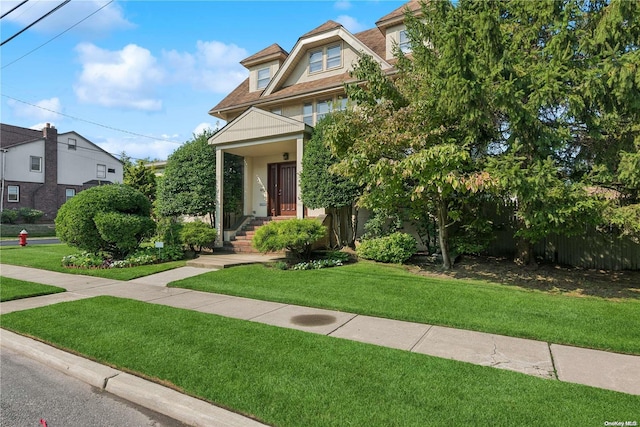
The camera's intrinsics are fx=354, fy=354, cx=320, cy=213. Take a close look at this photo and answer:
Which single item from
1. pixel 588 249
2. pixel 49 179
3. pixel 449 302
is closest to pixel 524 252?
pixel 588 249

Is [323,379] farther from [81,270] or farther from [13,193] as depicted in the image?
[13,193]

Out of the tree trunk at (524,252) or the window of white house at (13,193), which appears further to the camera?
the window of white house at (13,193)

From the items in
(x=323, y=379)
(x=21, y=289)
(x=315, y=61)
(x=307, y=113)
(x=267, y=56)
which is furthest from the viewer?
(x=267, y=56)

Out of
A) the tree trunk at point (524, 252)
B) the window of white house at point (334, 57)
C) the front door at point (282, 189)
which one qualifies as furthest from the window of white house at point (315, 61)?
the tree trunk at point (524, 252)

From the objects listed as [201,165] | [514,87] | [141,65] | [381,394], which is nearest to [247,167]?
[201,165]

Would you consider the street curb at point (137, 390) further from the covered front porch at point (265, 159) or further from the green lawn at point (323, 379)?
the covered front porch at point (265, 159)

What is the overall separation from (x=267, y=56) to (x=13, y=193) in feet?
86.4

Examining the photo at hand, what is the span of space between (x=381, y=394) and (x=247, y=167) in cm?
1306

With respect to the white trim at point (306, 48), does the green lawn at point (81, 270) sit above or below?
below

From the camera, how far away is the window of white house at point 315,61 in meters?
15.3

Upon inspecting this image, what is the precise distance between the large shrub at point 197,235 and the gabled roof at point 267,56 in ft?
29.9

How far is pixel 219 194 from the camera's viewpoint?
13.1 m

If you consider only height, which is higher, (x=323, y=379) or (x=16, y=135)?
A: (x=16, y=135)

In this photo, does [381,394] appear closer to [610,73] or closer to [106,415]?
[106,415]
